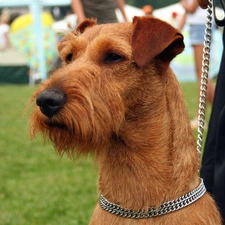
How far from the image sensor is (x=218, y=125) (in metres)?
3.12

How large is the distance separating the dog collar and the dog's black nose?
0.59 meters

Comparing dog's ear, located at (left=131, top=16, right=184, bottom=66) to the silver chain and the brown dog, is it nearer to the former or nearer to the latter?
the brown dog

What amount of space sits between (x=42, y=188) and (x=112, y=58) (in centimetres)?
257

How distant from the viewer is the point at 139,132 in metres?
2.36

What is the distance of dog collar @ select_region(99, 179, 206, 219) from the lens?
7.50 ft

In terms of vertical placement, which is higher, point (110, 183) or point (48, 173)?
point (110, 183)

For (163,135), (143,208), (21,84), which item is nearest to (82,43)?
(163,135)

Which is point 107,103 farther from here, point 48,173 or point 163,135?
point 48,173

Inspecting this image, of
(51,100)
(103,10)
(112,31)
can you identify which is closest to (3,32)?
(103,10)

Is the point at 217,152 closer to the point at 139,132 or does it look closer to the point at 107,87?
the point at 139,132

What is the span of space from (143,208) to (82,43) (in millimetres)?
877

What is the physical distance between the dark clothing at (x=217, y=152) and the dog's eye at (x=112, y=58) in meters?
1.01

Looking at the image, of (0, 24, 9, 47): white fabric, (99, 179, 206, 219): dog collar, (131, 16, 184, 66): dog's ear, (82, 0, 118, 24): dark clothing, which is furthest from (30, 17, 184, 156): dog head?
(0, 24, 9, 47): white fabric

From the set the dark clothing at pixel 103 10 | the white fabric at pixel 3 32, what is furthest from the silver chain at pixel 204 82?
the white fabric at pixel 3 32
